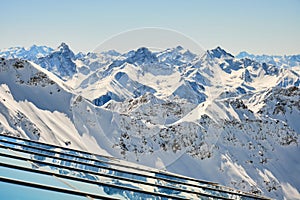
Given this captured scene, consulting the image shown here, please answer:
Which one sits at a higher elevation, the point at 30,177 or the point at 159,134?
the point at 159,134

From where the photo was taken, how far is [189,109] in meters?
108

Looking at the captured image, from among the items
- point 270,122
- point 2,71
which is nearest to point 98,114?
point 2,71

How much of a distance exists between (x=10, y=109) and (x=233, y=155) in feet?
159

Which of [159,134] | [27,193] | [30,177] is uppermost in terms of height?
[159,134]

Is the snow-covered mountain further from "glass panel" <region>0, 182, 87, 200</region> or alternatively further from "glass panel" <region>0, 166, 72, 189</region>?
"glass panel" <region>0, 182, 87, 200</region>

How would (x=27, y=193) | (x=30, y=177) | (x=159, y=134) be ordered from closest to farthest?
(x=27, y=193) → (x=30, y=177) → (x=159, y=134)

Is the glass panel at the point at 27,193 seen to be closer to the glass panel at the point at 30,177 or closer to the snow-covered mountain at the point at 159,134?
the glass panel at the point at 30,177

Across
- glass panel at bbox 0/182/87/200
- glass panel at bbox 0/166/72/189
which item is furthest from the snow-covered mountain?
glass panel at bbox 0/182/87/200

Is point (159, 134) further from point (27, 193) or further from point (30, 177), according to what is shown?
point (27, 193)

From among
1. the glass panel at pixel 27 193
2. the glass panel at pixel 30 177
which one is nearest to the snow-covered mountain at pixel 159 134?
the glass panel at pixel 30 177

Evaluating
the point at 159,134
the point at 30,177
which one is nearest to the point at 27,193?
the point at 30,177

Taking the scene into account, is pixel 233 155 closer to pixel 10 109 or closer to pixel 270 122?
pixel 270 122

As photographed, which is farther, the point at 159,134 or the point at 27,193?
the point at 159,134

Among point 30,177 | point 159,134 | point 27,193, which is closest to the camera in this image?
point 27,193
